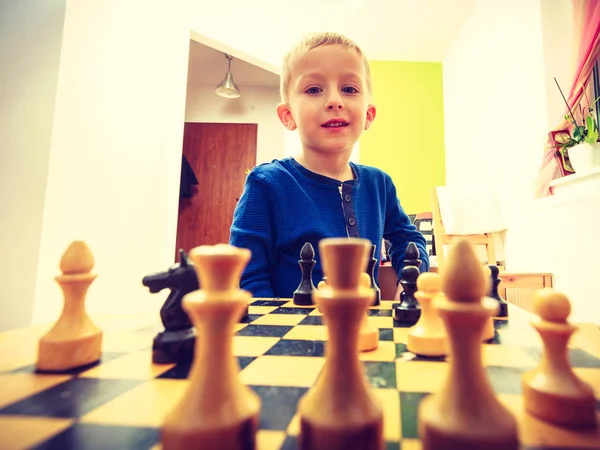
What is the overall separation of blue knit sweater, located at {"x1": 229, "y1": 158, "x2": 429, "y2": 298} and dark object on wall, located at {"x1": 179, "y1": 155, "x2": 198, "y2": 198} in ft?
10.0

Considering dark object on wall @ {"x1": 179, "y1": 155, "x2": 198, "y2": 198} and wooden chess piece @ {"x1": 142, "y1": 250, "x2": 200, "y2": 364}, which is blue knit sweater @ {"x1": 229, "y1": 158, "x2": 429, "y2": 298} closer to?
wooden chess piece @ {"x1": 142, "y1": 250, "x2": 200, "y2": 364}

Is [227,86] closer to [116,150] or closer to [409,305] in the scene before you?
[116,150]

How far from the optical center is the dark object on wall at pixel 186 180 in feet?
13.2

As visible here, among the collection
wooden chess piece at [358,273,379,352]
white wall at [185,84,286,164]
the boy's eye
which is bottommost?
wooden chess piece at [358,273,379,352]

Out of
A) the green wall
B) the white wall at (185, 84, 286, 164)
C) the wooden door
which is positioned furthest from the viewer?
the white wall at (185, 84, 286, 164)

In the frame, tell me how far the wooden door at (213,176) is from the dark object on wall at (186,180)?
13cm

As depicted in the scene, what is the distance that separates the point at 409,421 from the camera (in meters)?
0.25

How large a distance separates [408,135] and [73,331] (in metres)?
3.55

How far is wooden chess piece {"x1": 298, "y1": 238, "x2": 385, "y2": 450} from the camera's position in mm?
200

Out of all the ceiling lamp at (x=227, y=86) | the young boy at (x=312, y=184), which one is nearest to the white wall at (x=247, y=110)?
the ceiling lamp at (x=227, y=86)

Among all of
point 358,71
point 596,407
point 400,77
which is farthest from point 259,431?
point 400,77

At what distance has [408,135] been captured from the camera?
350cm

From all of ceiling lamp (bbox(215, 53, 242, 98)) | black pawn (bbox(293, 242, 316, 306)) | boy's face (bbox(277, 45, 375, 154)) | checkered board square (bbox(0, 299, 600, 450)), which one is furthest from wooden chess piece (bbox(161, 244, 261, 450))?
ceiling lamp (bbox(215, 53, 242, 98))

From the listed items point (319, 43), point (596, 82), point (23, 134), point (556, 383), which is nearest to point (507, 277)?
point (596, 82)
